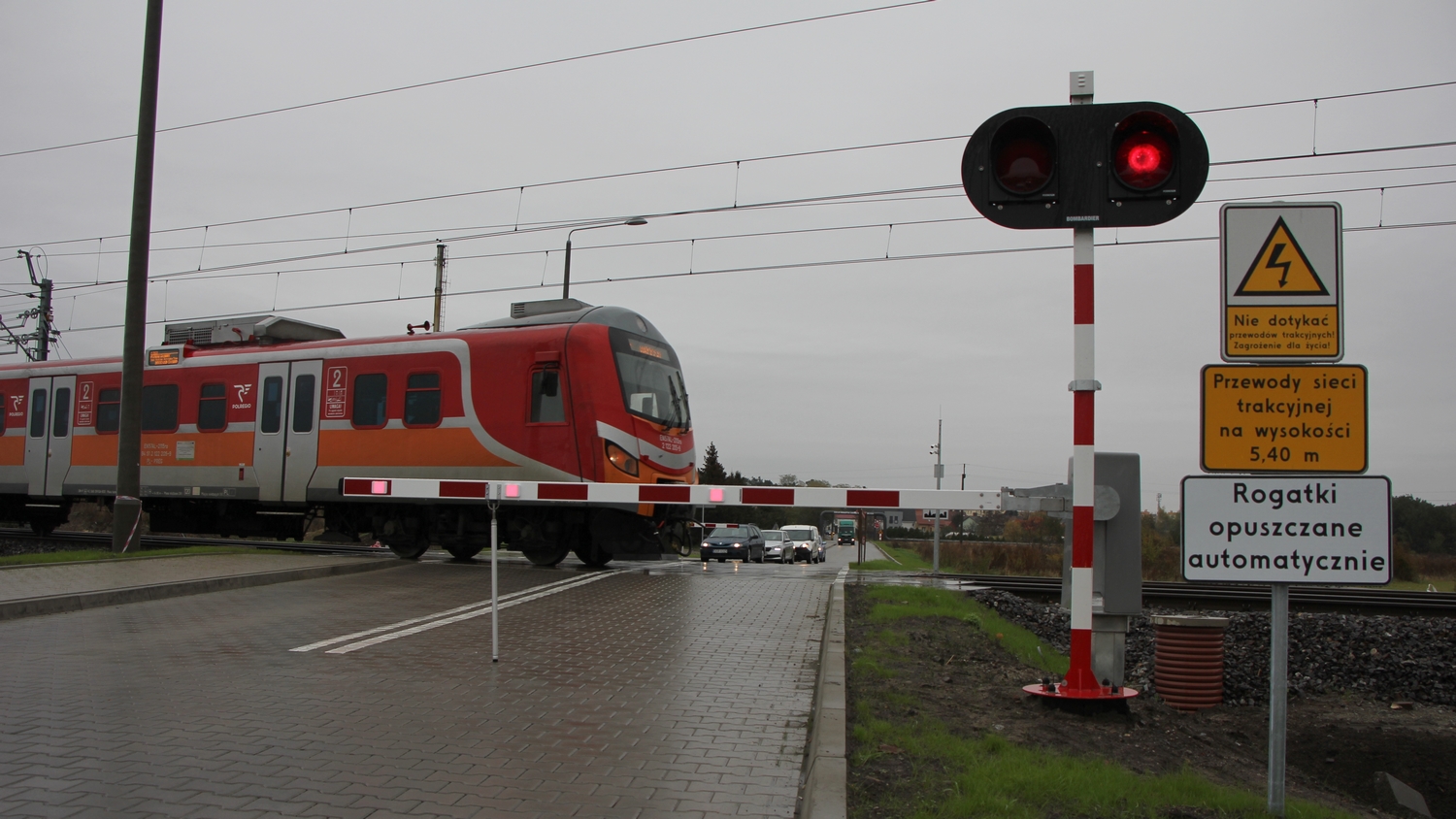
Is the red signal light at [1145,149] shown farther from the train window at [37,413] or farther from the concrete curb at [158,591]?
the train window at [37,413]

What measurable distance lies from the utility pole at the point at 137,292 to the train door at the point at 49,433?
250 inches

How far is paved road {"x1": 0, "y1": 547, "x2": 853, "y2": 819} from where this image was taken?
4508 millimetres

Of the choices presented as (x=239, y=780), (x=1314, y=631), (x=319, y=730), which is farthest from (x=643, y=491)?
(x=1314, y=631)

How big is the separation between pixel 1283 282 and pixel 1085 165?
1645mm

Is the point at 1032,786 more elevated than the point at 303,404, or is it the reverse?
the point at 303,404

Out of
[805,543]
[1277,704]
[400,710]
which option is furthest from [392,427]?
[805,543]

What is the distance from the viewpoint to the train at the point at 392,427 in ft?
49.3

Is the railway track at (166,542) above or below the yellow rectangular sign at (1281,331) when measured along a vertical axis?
below

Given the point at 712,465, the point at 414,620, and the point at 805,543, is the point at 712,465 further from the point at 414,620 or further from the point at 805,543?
the point at 414,620

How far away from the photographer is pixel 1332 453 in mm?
4559

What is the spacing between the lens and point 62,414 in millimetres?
20688

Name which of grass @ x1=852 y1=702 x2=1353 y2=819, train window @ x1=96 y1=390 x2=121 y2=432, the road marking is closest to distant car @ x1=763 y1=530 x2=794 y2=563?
the road marking

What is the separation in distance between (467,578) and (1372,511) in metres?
11.4

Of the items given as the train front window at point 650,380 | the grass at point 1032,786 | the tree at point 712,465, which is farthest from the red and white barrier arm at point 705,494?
the tree at point 712,465
